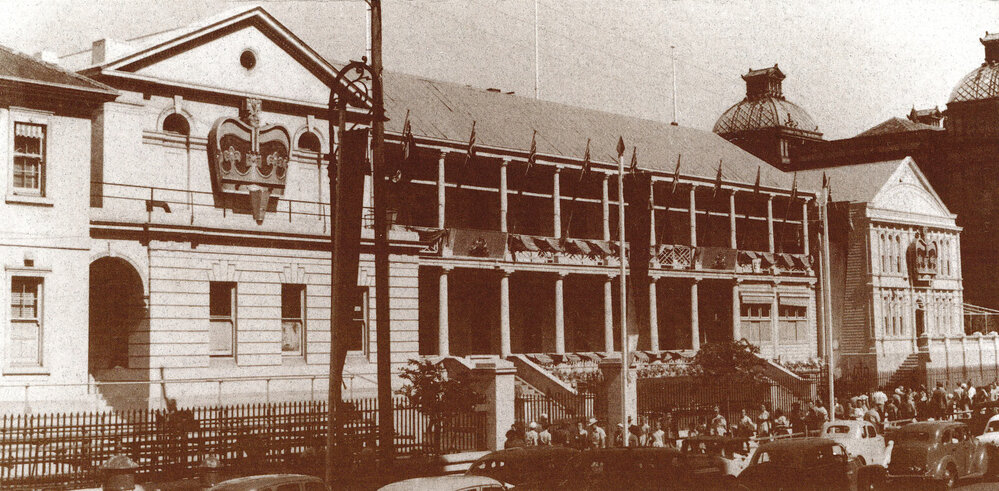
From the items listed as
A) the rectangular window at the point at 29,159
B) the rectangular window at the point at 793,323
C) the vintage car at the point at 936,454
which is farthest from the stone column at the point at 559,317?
the rectangular window at the point at 29,159

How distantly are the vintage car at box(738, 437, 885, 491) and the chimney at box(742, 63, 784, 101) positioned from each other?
56691mm

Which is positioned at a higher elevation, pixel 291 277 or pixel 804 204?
pixel 804 204

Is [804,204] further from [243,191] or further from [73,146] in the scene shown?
[73,146]

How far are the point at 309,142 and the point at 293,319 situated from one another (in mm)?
5534

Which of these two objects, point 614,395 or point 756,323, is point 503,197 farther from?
point 756,323

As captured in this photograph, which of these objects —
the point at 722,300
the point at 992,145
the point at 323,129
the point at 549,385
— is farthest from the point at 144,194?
the point at 992,145

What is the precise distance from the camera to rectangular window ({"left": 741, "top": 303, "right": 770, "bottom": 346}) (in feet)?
177

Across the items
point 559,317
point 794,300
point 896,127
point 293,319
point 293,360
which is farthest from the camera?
point 896,127

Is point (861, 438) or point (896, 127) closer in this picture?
point (861, 438)

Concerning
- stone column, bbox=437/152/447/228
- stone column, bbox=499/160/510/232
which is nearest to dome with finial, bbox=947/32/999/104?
stone column, bbox=499/160/510/232

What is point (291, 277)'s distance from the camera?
3133 cm

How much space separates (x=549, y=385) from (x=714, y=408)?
5908 millimetres

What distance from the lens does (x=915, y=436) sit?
24328 mm

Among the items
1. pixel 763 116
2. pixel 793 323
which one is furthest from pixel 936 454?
pixel 763 116
